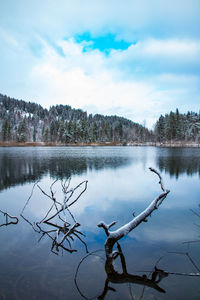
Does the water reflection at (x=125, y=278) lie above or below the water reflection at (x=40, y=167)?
below

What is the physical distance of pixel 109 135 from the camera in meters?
127

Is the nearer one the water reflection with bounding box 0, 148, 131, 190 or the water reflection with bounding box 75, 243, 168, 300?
the water reflection with bounding box 75, 243, 168, 300

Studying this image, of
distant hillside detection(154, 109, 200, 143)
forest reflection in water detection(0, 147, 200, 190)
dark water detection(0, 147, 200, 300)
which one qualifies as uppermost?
distant hillside detection(154, 109, 200, 143)

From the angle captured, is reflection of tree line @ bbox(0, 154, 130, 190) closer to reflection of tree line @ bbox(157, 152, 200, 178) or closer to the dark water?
reflection of tree line @ bbox(157, 152, 200, 178)

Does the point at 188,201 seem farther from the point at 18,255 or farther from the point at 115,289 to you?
the point at 18,255

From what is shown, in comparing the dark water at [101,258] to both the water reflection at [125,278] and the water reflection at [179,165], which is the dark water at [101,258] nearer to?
the water reflection at [125,278]

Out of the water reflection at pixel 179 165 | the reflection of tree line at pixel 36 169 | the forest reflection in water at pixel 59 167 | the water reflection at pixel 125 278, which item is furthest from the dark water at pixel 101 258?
the water reflection at pixel 179 165

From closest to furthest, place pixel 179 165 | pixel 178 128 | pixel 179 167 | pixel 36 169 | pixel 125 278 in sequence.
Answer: pixel 125 278 < pixel 36 169 < pixel 179 167 < pixel 179 165 < pixel 178 128

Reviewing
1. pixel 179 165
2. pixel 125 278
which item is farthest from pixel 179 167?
pixel 125 278

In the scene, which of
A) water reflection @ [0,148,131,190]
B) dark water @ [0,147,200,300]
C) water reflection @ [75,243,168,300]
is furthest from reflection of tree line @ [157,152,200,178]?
water reflection @ [75,243,168,300]

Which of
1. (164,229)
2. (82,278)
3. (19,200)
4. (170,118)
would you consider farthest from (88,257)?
(170,118)

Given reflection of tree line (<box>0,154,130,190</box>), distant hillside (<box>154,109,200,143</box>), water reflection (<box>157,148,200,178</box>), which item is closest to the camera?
reflection of tree line (<box>0,154,130,190</box>)

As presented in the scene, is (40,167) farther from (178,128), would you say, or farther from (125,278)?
(178,128)

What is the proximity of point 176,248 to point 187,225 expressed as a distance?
229 cm
